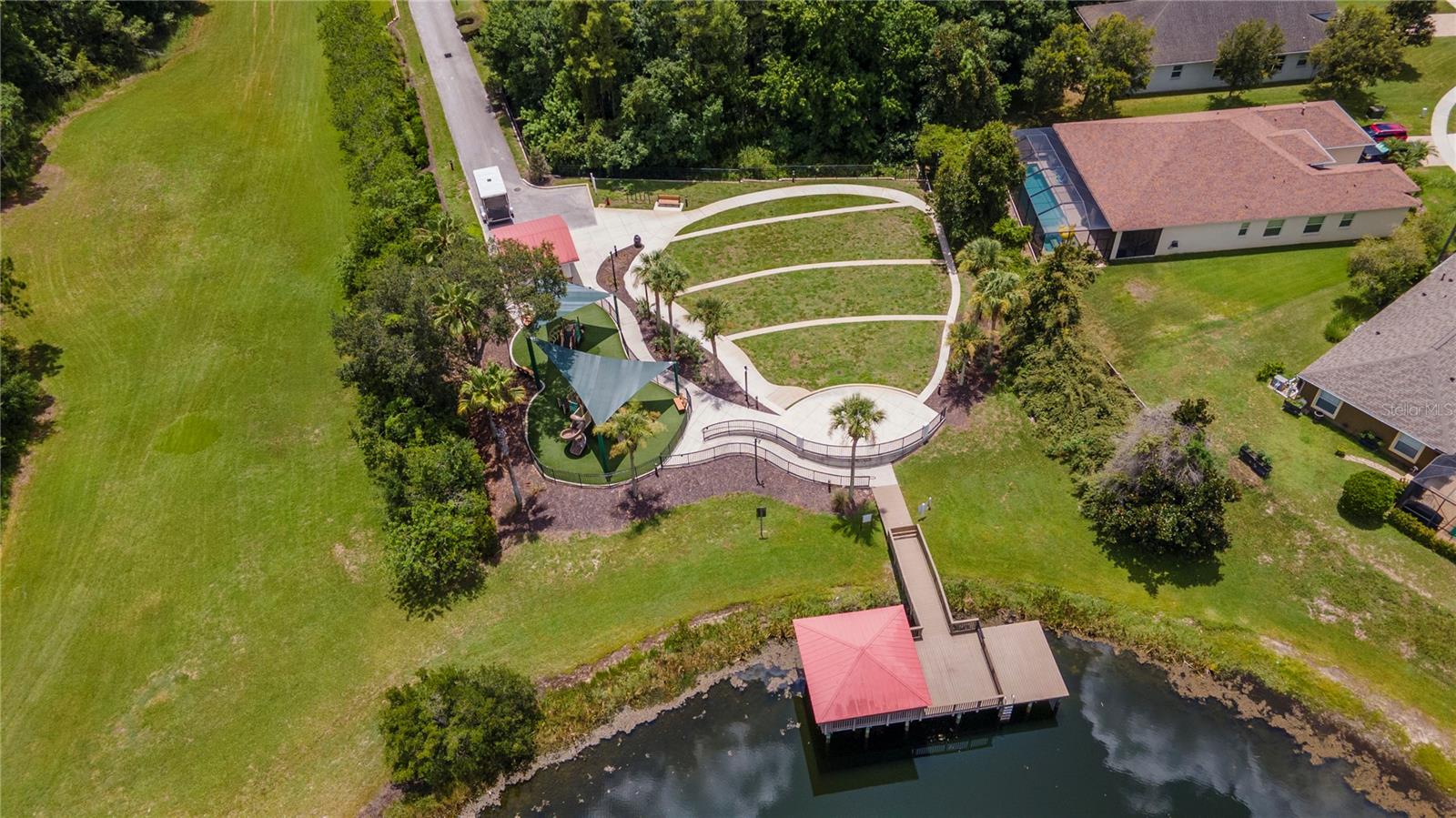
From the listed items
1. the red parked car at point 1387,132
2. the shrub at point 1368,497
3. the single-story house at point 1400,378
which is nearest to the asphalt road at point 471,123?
the single-story house at point 1400,378

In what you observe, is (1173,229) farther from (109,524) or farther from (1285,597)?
(109,524)

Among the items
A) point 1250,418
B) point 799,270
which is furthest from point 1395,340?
point 799,270

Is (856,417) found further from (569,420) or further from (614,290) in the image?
(614,290)

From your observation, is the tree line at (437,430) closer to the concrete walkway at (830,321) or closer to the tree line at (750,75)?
the concrete walkway at (830,321)

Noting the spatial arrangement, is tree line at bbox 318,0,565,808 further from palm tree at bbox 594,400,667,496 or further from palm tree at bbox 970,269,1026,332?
palm tree at bbox 970,269,1026,332

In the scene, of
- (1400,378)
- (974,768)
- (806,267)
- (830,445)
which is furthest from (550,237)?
(1400,378)

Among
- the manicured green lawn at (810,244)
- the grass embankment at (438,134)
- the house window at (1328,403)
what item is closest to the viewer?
the house window at (1328,403)
